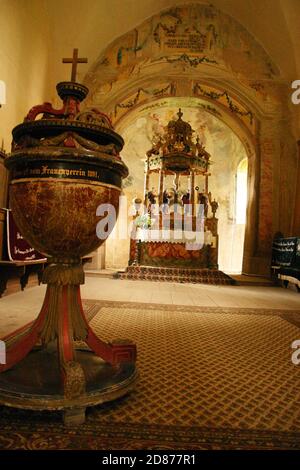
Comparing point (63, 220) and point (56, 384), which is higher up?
point (63, 220)

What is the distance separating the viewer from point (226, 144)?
16.5m

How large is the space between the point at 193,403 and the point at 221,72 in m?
11.0

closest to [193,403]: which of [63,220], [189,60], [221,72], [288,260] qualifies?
[63,220]

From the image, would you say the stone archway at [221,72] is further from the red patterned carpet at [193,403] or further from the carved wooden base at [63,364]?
the carved wooden base at [63,364]

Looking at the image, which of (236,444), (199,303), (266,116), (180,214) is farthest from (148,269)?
(236,444)

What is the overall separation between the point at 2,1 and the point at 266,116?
789 centimetres

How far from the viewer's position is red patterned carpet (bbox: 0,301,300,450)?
126 centimetres

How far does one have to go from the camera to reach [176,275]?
8.77 metres

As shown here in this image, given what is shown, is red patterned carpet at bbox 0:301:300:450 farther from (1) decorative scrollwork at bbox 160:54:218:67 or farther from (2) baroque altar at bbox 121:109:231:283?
(1) decorative scrollwork at bbox 160:54:218:67

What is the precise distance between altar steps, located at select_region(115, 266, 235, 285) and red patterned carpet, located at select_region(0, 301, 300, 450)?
209 inches

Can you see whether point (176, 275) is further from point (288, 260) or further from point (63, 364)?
point (63, 364)

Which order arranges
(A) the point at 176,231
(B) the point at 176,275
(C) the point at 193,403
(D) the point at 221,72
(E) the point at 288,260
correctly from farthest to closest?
(D) the point at 221,72
(A) the point at 176,231
(B) the point at 176,275
(E) the point at 288,260
(C) the point at 193,403

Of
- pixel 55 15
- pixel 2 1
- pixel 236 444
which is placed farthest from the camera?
pixel 55 15
